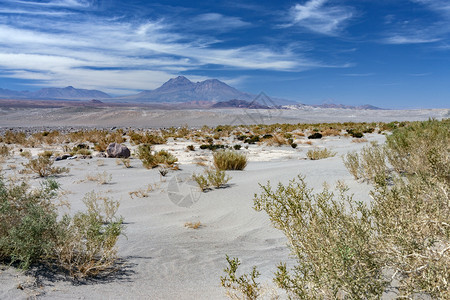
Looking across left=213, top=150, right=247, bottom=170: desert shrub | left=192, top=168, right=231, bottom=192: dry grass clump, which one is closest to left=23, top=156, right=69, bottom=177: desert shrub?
left=213, top=150, right=247, bottom=170: desert shrub

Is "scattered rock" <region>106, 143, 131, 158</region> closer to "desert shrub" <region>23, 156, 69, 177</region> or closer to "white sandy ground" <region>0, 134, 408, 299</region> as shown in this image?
"desert shrub" <region>23, 156, 69, 177</region>

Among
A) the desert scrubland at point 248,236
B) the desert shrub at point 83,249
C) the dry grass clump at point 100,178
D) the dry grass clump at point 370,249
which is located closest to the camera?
the dry grass clump at point 370,249

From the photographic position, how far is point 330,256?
2.02 metres

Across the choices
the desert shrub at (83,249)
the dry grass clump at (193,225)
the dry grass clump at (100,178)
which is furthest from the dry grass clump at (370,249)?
the dry grass clump at (100,178)

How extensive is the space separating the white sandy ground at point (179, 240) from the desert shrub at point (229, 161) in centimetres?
63

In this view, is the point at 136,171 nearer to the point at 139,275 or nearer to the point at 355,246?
the point at 139,275

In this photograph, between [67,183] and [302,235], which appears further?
[67,183]

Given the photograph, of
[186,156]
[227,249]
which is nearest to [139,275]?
[227,249]

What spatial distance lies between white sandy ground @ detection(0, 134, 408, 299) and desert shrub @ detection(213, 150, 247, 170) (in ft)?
2.08

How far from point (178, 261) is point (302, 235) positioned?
6.41 feet

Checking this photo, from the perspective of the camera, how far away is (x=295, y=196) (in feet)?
9.20

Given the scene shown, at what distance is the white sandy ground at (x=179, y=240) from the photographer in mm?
2971

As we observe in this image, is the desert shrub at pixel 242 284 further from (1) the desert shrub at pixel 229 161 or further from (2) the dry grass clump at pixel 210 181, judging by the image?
(1) the desert shrub at pixel 229 161

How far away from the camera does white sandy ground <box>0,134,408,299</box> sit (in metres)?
2.97
